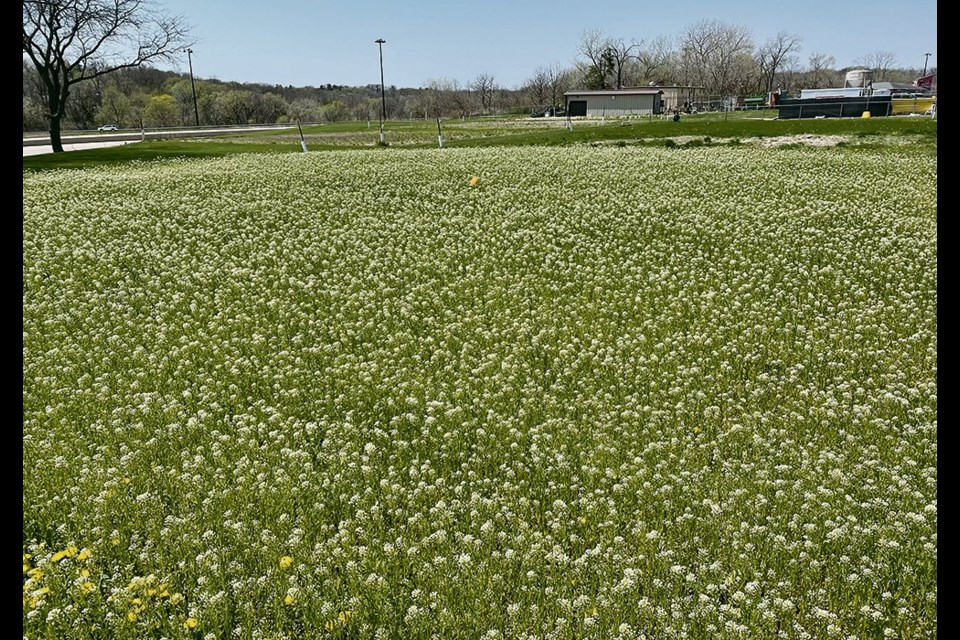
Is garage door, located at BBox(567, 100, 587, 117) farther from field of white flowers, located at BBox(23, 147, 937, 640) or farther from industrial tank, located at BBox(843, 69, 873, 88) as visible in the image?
field of white flowers, located at BBox(23, 147, 937, 640)

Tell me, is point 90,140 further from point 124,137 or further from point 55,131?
point 55,131

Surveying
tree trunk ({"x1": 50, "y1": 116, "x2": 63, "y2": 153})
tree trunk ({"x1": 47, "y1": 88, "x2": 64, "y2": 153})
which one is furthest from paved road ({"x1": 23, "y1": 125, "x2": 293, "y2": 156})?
tree trunk ({"x1": 47, "y1": 88, "x2": 64, "y2": 153})

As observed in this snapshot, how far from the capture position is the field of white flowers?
5.57 m

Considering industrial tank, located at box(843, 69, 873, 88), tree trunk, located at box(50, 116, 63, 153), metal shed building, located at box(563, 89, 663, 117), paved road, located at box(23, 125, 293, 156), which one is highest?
industrial tank, located at box(843, 69, 873, 88)

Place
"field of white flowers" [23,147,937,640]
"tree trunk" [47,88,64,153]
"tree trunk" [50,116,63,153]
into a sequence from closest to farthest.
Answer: "field of white flowers" [23,147,937,640]
"tree trunk" [47,88,64,153]
"tree trunk" [50,116,63,153]

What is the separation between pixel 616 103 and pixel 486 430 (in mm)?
98990

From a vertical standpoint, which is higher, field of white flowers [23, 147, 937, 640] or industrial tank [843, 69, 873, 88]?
industrial tank [843, 69, 873, 88]

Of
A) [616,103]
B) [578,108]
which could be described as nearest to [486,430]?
[616,103]

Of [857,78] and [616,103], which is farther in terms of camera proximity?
[857,78]

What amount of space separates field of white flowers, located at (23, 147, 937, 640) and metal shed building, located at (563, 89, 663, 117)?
274 ft

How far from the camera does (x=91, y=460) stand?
7.79 metres

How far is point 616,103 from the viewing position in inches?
3895
